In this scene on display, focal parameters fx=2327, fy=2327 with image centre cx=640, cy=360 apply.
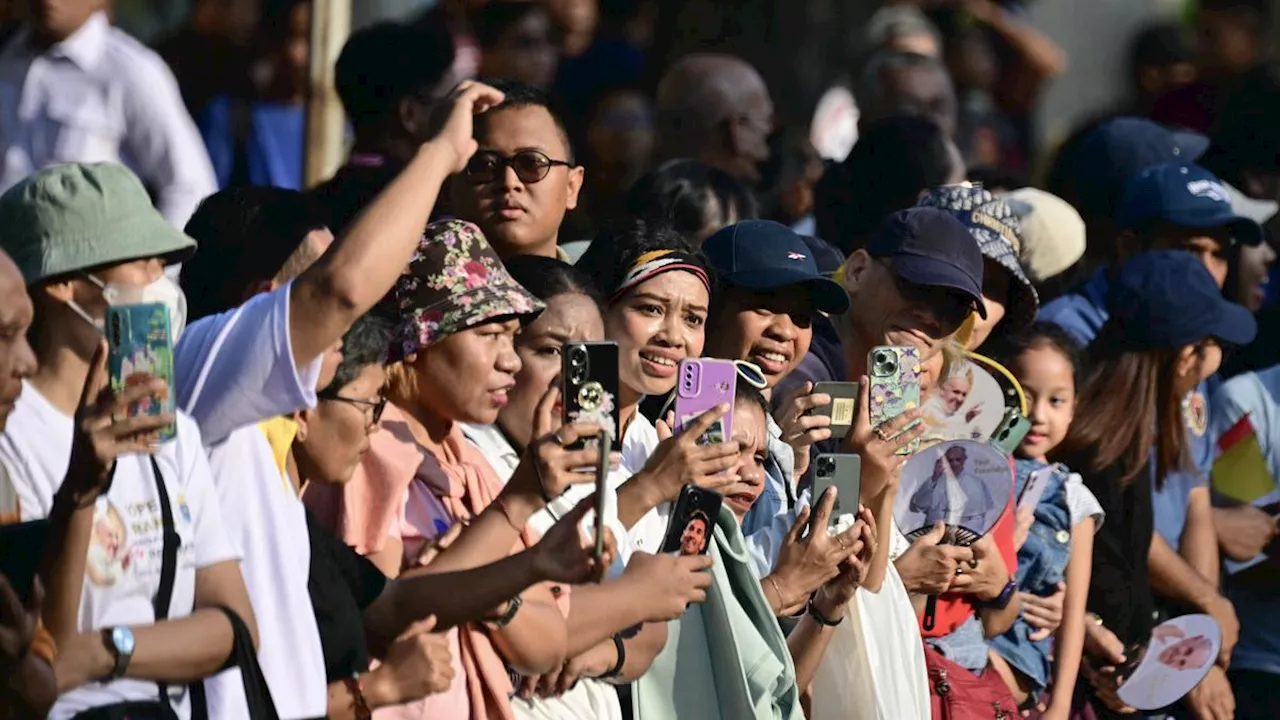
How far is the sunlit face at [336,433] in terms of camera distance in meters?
4.39

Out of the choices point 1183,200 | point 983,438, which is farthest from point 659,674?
point 1183,200

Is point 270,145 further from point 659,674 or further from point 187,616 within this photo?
point 187,616

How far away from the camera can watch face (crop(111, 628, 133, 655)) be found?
3688 millimetres

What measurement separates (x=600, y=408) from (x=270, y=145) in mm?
5313

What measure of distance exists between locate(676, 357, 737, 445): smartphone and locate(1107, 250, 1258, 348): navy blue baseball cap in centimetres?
268

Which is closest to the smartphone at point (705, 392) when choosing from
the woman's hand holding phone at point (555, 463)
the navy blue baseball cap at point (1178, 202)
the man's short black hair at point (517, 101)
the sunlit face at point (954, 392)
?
the woman's hand holding phone at point (555, 463)

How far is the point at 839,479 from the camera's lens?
5.22m

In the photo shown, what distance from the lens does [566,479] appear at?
Answer: 4.38 meters

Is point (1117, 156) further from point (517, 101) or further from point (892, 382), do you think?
point (892, 382)

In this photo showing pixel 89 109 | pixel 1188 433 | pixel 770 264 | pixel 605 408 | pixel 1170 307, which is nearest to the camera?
pixel 605 408

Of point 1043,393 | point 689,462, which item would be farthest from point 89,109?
point 689,462

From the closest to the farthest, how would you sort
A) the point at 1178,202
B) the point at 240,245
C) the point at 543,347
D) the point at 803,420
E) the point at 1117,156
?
1. the point at 543,347
2. the point at 240,245
3. the point at 803,420
4. the point at 1178,202
5. the point at 1117,156

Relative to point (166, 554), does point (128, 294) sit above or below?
above

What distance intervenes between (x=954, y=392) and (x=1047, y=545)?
635mm
